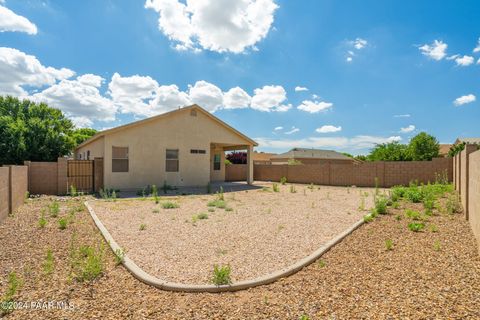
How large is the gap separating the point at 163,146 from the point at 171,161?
1051 millimetres

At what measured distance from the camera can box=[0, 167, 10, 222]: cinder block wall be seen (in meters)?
7.73

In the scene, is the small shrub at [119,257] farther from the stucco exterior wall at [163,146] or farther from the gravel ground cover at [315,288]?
the stucco exterior wall at [163,146]

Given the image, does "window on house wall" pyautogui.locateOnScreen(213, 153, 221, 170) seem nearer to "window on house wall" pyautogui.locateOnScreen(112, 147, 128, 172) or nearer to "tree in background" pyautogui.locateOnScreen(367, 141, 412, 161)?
A: "window on house wall" pyautogui.locateOnScreen(112, 147, 128, 172)

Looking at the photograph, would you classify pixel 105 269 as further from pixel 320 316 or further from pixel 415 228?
pixel 415 228

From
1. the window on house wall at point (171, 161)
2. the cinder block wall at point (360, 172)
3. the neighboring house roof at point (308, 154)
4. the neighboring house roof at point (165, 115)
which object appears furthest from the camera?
the neighboring house roof at point (308, 154)

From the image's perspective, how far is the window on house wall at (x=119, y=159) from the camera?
15.4 m

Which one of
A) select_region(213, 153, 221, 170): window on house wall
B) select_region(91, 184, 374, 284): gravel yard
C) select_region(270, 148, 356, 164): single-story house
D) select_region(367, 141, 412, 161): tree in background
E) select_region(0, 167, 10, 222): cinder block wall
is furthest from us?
select_region(270, 148, 356, 164): single-story house

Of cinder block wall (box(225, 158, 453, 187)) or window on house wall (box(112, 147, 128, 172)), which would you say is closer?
window on house wall (box(112, 147, 128, 172))

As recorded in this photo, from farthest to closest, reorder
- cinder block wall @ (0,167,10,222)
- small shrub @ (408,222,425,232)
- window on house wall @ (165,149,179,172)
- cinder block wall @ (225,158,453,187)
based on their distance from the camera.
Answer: cinder block wall @ (225,158,453,187)
window on house wall @ (165,149,179,172)
cinder block wall @ (0,167,10,222)
small shrub @ (408,222,425,232)

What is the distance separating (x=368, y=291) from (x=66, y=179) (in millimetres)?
15163

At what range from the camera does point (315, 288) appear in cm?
401

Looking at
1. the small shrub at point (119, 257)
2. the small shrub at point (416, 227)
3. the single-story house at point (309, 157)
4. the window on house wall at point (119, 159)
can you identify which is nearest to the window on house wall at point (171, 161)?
the window on house wall at point (119, 159)

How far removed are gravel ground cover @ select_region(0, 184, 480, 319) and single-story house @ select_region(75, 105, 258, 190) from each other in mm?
9778

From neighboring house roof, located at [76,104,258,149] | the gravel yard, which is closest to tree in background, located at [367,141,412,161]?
neighboring house roof, located at [76,104,258,149]
